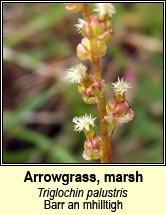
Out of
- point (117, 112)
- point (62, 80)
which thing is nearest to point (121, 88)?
point (117, 112)

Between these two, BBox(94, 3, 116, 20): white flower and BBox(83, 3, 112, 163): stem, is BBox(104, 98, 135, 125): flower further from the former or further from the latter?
BBox(94, 3, 116, 20): white flower

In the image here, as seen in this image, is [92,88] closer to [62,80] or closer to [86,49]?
[86,49]

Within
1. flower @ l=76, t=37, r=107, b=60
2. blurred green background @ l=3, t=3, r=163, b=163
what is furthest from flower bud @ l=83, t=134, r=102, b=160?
blurred green background @ l=3, t=3, r=163, b=163

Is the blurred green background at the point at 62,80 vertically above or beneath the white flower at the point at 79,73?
above

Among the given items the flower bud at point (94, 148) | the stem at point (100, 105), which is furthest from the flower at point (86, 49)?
the flower bud at point (94, 148)

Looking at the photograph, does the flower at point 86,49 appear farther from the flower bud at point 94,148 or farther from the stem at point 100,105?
the flower bud at point 94,148

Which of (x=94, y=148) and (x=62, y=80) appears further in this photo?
(x=62, y=80)

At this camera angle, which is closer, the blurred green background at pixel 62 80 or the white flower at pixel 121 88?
the white flower at pixel 121 88

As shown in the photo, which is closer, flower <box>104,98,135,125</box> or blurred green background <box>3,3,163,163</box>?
flower <box>104,98,135,125</box>
